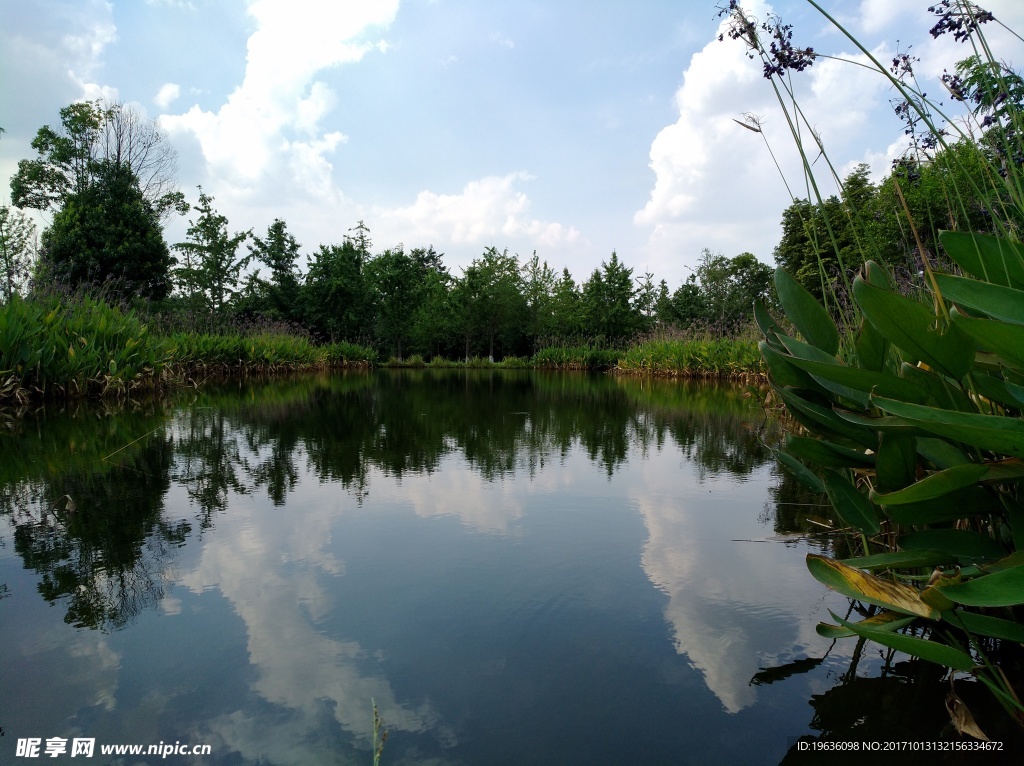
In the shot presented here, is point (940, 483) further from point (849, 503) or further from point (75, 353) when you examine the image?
point (75, 353)

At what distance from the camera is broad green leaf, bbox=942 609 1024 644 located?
38.4 inches

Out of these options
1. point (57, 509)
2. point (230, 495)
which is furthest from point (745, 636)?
point (57, 509)

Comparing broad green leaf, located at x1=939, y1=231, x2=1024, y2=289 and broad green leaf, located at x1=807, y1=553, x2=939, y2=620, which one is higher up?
broad green leaf, located at x1=939, y1=231, x2=1024, y2=289

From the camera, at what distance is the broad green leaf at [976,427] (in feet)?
2.80

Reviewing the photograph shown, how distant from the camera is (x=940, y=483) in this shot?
3.08ft

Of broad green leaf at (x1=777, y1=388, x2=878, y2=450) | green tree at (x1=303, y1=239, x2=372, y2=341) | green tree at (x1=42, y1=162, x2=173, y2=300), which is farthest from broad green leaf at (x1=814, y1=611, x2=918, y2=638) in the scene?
green tree at (x1=303, y1=239, x2=372, y2=341)

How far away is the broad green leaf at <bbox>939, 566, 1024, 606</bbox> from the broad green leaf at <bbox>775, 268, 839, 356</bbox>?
0.68 metres

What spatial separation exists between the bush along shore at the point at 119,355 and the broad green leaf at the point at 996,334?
6750 mm

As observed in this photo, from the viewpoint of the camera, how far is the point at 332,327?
24281 mm

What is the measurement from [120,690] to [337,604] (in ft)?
1.67

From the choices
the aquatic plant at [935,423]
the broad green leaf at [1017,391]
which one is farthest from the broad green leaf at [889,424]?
the broad green leaf at [1017,391]

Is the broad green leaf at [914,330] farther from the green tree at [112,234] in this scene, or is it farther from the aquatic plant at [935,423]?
the green tree at [112,234]

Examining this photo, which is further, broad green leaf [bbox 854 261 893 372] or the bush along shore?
the bush along shore

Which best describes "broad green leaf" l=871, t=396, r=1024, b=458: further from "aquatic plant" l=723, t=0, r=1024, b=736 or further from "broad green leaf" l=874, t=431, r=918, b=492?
"broad green leaf" l=874, t=431, r=918, b=492
